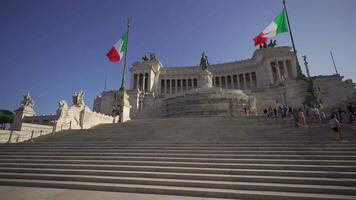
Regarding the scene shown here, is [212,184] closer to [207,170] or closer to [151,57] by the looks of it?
[207,170]

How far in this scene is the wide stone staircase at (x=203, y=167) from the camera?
484 centimetres

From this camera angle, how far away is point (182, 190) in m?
4.82

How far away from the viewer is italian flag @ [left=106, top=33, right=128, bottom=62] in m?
19.4

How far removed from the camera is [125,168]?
6496mm

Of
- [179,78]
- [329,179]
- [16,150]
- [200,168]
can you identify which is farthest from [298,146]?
[179,78]

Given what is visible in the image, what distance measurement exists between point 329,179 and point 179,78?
64289 millimetres

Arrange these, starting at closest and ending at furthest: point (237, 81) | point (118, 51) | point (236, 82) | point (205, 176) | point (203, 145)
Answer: point (205, 176) → point (203, 145) → point (118, 51) → point (237, 81) → point (236, 82)

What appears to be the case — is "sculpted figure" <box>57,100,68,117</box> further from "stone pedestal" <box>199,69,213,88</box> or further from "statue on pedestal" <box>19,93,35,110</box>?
"stone pedestal" <box>199,69,213,88</box>

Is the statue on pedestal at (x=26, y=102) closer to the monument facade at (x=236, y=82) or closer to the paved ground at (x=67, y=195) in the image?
the monument facade at (x=236, y=82)

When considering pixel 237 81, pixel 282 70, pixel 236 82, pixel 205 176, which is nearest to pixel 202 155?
pixel 205 176

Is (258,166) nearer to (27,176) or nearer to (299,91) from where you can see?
(27,176)

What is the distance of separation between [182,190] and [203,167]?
163cm

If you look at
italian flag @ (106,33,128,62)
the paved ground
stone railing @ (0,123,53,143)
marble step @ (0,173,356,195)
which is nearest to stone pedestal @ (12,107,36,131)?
stone railing @ (0,123,53,143)

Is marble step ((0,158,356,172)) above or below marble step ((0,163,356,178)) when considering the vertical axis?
above
